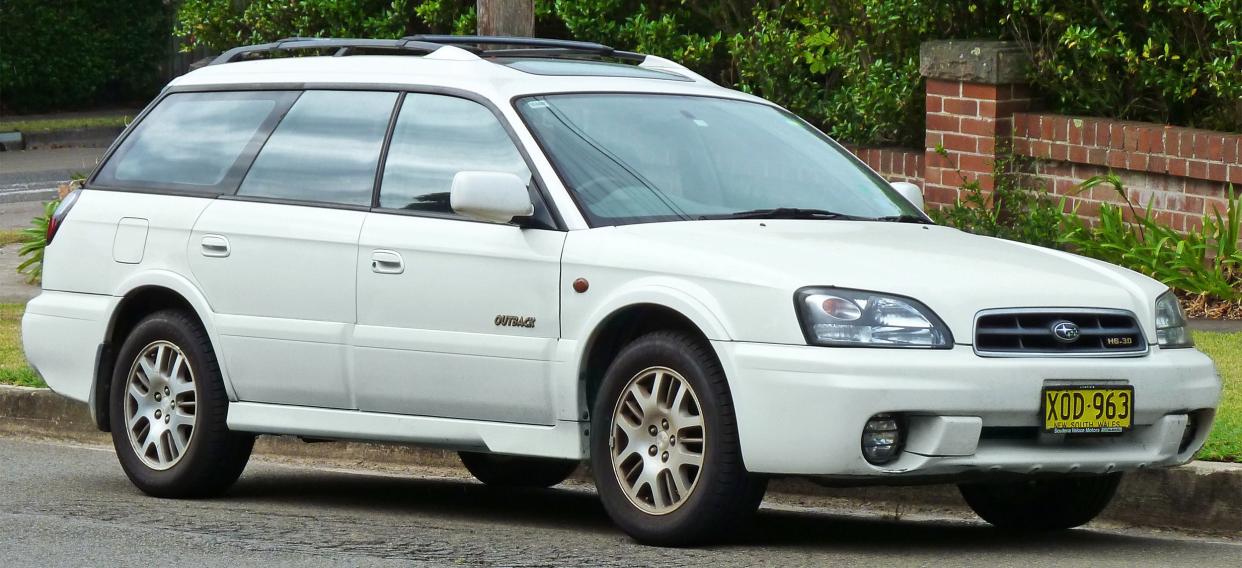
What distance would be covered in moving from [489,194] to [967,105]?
6.63 m

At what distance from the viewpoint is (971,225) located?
12.4 meters

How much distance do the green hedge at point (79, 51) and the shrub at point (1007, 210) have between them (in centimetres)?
1990

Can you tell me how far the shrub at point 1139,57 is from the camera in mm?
11734

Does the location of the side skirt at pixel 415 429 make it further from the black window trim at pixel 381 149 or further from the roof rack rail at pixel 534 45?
the roof rack rail at pixel 534 45

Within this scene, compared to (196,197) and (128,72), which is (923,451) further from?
(128,72)

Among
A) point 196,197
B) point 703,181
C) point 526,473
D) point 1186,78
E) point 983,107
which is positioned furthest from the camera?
point 983,107

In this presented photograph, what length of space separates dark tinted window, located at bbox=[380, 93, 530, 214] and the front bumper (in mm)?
1317

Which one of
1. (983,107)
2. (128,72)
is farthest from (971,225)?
(128,72)

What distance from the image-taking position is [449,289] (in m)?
7.04

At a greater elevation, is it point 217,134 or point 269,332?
point 217,134

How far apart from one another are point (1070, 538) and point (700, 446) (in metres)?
1.51

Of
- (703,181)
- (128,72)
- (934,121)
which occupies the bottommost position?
(128,72)

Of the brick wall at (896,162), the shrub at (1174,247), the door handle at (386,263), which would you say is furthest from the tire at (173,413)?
the brick wall at (896,162)

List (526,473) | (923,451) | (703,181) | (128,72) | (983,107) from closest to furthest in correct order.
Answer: (923,451), (703,181), (526,473), (983,107), (128,72)
